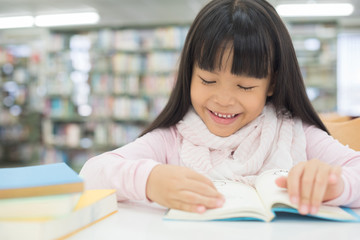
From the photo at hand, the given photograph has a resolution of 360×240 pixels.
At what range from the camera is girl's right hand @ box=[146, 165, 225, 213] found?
1.89 feet

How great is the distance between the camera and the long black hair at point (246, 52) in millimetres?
865

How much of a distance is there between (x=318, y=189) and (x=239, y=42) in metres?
0.43

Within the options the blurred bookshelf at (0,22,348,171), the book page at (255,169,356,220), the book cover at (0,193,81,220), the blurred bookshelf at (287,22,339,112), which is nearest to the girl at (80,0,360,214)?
the book page at (255,169,356,220)

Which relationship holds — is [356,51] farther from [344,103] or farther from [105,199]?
[105,199]

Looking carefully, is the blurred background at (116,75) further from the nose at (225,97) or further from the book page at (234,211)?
the book page at (234,211)

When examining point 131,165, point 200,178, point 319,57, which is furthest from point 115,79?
point 200,178

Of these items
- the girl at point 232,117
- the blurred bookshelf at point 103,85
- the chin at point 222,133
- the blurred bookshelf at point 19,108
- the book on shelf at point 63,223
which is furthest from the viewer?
the blurred bookshelf at point 19,108

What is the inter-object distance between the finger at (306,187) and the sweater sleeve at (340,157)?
4.0 inches

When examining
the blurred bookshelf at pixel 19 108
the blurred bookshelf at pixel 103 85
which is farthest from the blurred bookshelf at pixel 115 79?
the blurred bookshelf at pixel 19 108

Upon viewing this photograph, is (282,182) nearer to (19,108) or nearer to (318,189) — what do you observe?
(318,189)

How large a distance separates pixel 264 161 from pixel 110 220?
52 cm

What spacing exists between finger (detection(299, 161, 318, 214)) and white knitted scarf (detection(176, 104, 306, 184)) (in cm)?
32

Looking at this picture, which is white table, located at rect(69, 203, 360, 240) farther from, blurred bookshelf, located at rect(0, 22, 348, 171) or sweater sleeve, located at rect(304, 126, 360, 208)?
blurred bookshelf, located at rect(0, 22, 348, 171)

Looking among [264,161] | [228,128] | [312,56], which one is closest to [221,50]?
[228,128]
